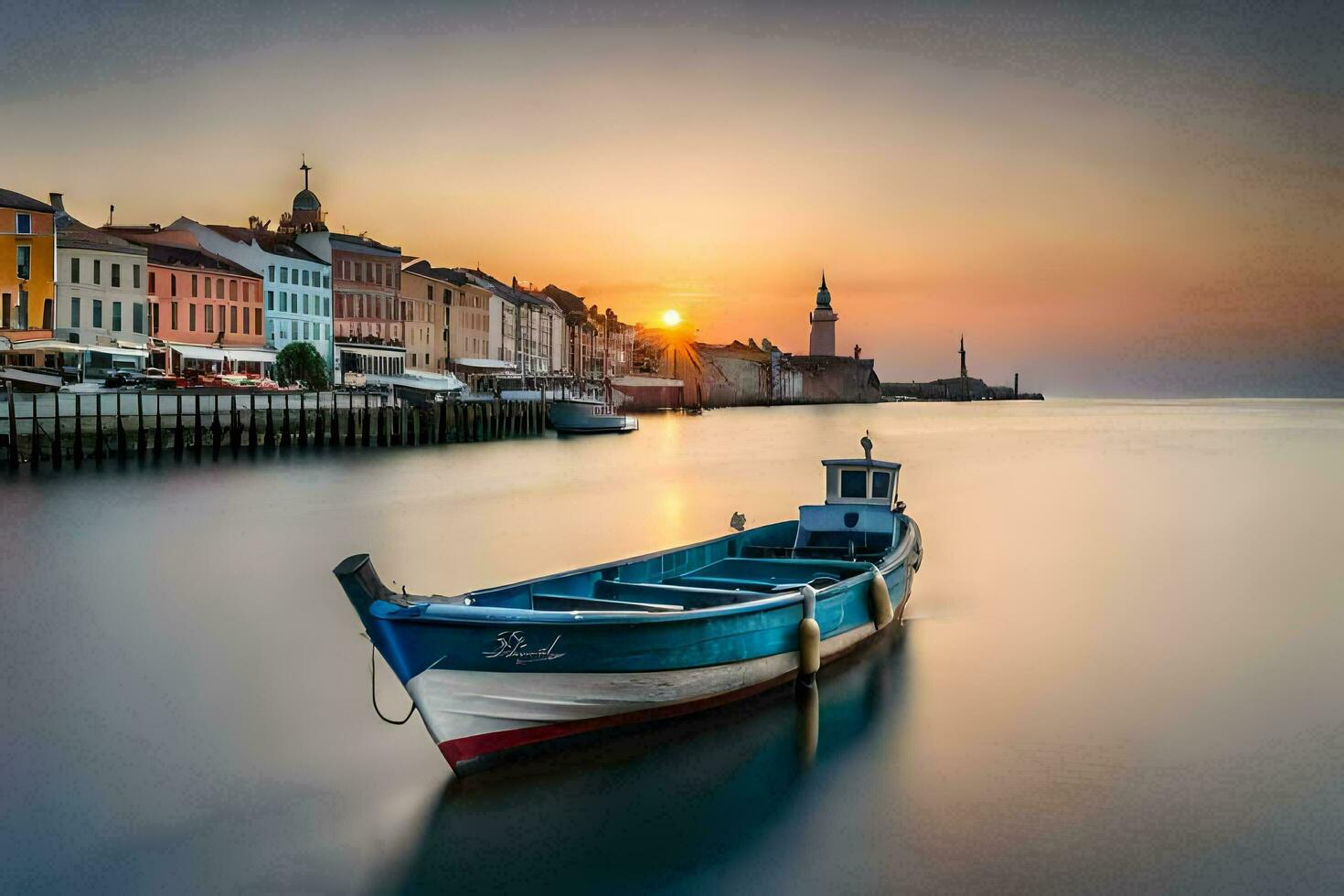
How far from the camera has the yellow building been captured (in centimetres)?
4856

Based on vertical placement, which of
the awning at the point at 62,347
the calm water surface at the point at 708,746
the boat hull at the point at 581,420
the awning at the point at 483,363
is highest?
the awning at the point at 483,363

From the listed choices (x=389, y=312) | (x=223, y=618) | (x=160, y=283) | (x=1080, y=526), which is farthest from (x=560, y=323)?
(x=223, y=618)

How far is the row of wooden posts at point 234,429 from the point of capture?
41906 mm

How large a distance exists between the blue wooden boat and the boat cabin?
5.48 feet

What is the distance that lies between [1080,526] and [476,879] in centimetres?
2836

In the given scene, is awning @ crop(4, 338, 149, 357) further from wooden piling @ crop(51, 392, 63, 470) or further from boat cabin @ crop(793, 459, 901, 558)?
boat cabin @ crop(793, 459, 901, 558)

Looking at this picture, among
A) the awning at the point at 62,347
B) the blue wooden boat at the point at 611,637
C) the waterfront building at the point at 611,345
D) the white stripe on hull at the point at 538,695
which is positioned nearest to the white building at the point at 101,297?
the awning at the point at 62,347

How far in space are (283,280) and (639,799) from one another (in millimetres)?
61945

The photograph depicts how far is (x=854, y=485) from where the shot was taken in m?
18.0

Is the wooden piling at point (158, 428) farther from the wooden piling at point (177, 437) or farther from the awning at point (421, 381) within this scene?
the awning at point (421, 381)

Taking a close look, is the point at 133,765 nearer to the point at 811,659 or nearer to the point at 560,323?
the point at 811,659

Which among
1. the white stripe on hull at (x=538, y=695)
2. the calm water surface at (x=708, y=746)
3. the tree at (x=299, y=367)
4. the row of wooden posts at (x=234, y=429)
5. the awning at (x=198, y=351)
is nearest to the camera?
the calm water surface at (x=708, y=746)

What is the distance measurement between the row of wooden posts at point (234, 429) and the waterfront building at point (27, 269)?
6367mm

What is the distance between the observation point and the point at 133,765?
11375 millimetres
